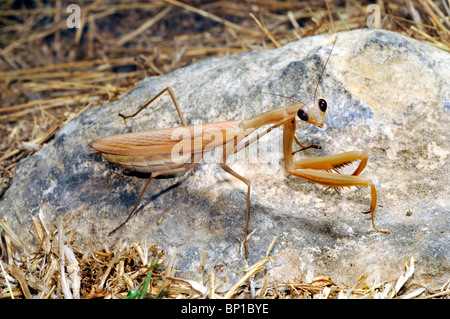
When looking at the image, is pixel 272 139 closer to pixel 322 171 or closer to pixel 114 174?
pixel 322 171

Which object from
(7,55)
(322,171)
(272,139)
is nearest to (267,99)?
(272,139)

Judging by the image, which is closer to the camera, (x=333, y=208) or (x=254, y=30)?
(x=333, y=208)

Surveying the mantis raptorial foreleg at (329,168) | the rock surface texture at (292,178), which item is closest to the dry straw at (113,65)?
the rock surface texture at (292,178)

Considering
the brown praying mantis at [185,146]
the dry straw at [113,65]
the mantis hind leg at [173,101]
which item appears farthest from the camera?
the mantis hind leg at [173,101]

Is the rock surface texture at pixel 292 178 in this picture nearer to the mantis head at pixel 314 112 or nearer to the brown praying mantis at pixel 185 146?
the brown praying mantis at pixel 185 146

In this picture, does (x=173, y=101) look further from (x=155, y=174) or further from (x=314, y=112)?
(x=314, y=112)
